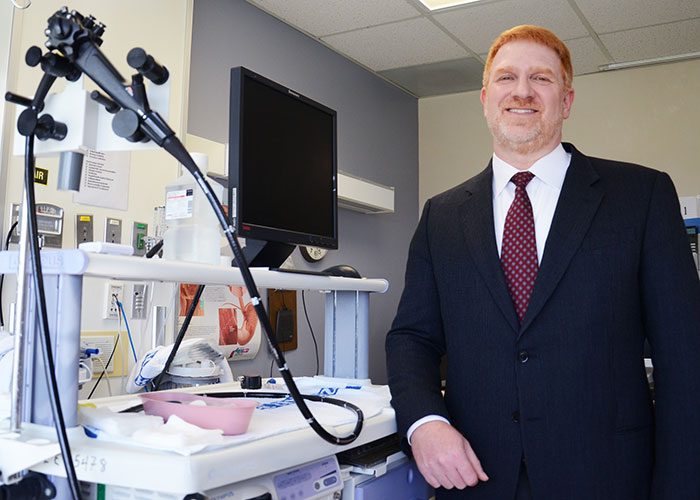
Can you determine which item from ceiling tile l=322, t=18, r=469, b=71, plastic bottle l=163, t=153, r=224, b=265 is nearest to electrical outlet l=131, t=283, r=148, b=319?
plastic bottle l=163, t=153, r=224, b=265

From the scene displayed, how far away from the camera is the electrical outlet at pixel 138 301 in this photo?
2182mm

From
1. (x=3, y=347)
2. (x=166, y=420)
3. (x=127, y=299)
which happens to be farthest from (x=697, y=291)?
(x=127, y=299)

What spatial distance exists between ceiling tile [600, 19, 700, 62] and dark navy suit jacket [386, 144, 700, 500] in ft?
8.07

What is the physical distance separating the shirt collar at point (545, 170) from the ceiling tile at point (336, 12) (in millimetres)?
1914

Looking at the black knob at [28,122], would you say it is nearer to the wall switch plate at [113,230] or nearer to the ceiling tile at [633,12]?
the wall switch plate at [113,230]

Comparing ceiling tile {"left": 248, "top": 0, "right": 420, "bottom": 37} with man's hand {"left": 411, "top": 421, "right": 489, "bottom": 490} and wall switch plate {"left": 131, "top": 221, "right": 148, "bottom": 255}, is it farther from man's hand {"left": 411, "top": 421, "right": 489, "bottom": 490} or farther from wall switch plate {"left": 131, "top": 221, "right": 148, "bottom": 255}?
man's hand {"left": 411, "top": 421, "right": 489, "bottom": 490}

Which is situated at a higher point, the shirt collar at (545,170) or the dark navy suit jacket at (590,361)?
the shirt collar at (545,170)

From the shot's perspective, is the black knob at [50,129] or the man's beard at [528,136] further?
the man's beard at [528,136]

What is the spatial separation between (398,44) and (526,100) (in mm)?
2303

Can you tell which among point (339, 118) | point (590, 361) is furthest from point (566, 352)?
point (339, 118)

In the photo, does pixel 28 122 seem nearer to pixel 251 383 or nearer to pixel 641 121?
pixel 251 383

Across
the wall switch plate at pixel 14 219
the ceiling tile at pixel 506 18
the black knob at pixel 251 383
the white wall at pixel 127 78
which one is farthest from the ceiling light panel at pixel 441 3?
the black knob at pixel 251 383

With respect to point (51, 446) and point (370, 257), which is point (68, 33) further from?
point (370, 257)

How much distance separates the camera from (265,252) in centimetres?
126
